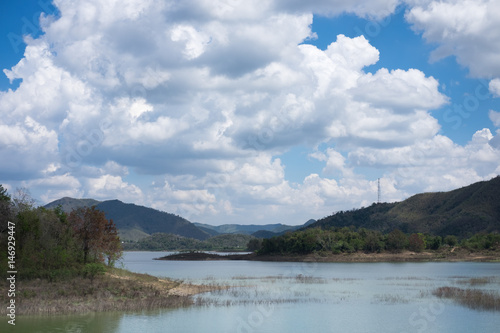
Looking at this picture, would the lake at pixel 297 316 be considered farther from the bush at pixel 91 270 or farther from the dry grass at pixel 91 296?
the bush at pixel 91 270

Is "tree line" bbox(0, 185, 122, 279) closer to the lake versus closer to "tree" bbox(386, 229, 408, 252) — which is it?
the lake

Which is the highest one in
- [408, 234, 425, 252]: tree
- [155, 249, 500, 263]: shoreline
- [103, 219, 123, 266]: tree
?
[103, 219, 123, 266]: tree

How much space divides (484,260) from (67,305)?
126 meters

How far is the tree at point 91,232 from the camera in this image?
2334 inches

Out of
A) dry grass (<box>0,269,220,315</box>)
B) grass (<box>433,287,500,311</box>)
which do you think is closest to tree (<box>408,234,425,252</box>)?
grass (<box>433,287,500,311</box>)

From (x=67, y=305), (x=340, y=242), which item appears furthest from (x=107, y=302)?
(x=340, y=242)

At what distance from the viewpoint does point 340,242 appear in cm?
16038

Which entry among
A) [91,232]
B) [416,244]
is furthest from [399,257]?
[91,232]

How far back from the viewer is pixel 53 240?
55.0 meters

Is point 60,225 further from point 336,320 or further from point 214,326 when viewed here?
point 336,320

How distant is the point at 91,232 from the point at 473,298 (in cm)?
4278

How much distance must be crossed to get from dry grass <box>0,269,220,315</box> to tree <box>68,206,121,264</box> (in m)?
6.30

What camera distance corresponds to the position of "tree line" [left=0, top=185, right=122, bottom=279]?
171ft

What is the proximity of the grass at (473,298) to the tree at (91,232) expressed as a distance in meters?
39.5
